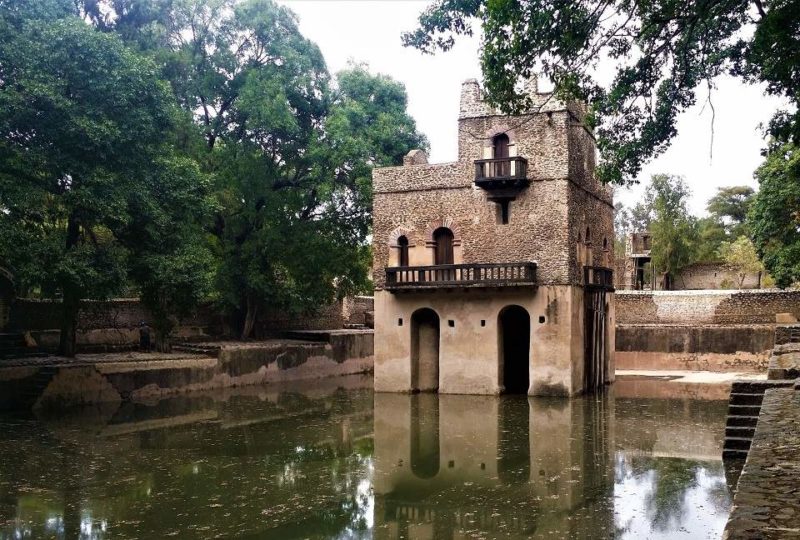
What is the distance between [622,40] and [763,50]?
216 cm

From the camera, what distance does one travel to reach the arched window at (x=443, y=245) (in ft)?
75.2

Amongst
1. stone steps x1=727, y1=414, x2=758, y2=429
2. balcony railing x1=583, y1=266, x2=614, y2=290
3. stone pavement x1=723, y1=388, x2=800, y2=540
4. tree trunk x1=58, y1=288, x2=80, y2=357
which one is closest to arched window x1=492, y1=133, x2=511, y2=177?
balcony railing x1=583, y1=266, x2=614, y2=290

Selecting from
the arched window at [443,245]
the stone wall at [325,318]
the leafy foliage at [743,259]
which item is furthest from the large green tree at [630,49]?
the leafy foliage at [743,259]

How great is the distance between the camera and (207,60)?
28.8 m

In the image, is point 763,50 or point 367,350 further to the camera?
point 367,350

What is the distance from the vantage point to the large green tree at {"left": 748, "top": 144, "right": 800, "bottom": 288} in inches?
928

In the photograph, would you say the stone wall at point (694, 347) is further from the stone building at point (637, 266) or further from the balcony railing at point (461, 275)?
the stone building at point (637, 266)

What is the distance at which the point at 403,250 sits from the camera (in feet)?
76.8

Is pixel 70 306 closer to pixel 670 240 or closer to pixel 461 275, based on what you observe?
pixel 461 275

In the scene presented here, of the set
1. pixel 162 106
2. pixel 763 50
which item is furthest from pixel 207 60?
pixel 763 50

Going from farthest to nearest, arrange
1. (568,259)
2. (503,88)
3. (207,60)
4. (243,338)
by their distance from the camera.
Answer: (243,338) → (207,60) → (568,259) → (503,88)

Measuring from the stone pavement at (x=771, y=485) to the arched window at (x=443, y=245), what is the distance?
1437 cm

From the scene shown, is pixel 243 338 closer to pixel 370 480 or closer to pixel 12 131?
pixel 12 131

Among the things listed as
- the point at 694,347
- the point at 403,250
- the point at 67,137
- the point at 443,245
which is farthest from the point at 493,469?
the point at 694,347
